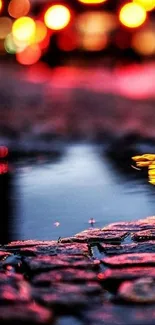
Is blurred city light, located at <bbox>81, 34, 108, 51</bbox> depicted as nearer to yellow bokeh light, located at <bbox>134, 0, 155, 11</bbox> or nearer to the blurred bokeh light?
the blurred bokeh light

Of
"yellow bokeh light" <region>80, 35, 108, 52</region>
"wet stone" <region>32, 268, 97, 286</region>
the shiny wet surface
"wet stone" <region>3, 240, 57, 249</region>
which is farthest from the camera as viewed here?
"yellow bokeh light" <region>80, 35, 108, 52</region>

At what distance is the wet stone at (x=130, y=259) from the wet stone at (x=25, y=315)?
0.73m

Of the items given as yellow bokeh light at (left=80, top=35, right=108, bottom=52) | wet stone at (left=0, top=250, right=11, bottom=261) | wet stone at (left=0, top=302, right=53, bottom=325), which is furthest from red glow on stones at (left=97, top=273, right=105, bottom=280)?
yellow bokeh light at (left=80, top=35, right=108, bottom=52)

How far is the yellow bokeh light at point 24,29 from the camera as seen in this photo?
556 inches

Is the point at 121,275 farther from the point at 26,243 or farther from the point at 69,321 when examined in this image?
the point at 26,243

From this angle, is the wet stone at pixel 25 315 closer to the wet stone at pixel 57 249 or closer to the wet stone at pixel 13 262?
the wet stone at pixel 13 262

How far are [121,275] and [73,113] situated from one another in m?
5.24

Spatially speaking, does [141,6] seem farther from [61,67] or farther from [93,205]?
[93,205]

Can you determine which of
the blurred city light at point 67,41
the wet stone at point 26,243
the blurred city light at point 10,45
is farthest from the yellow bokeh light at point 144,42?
the wet stone at point 26,243

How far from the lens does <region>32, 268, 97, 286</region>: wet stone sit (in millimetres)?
3984

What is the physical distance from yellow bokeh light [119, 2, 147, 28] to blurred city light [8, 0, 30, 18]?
5.58 ft

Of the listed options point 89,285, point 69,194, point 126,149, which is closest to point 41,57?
point 126,149

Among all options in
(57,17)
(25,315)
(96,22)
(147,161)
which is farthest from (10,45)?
(25,315)

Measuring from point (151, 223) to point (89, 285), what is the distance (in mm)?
1320
